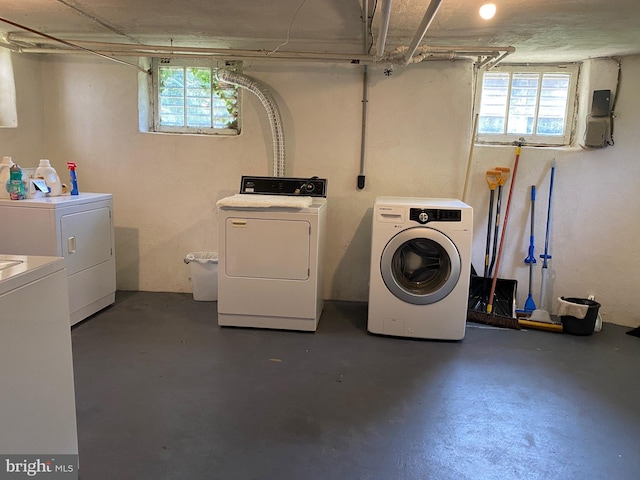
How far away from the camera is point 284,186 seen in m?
3.65

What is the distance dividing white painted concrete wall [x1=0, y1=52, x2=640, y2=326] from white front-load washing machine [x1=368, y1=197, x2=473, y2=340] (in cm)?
79

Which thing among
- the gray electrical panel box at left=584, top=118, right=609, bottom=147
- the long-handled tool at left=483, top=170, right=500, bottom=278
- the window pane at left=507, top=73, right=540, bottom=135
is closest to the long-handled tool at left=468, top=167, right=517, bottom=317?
the long-handled tool at left=483, top=170, right=500, bottom=278

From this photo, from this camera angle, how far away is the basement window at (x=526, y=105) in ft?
12.9

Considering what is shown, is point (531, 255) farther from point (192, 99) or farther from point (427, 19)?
point (192, 99)

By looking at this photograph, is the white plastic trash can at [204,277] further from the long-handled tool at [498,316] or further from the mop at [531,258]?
the mop at [531,258]

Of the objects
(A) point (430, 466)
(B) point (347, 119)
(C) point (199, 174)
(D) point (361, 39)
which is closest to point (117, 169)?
(C) point (199, 174)

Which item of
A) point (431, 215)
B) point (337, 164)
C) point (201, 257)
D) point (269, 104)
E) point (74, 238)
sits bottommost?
point (201, 257)

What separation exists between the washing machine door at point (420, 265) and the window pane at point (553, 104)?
166cm

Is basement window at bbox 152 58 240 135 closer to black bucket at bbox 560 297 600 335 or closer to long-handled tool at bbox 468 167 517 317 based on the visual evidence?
long-handled tool at bbox 468 167 517 317

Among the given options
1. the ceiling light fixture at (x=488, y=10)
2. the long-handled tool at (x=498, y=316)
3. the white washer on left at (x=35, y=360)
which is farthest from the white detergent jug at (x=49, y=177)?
the long-handled tool at (x=498, y=316)

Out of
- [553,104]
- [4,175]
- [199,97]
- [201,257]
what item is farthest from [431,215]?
[4,175]

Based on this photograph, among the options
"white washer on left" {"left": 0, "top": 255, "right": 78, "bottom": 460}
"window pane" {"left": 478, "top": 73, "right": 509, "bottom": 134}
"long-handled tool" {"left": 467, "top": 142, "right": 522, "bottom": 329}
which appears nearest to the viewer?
"white washer on left" {"left": 0, "top": 255, "right": 78, "bottom": 460}

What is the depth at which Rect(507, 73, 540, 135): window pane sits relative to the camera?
3990 mm

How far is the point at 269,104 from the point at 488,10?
6.00 feet
